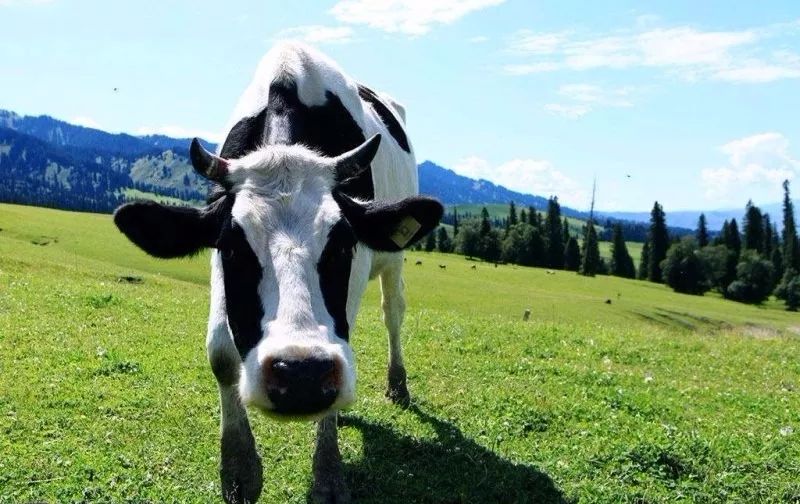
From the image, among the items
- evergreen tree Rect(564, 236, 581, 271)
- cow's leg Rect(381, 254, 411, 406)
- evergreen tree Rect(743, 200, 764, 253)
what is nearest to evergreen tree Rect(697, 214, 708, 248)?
evergreen tree Rect(743, 200, 764, 253)

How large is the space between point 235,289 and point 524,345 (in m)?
10.7

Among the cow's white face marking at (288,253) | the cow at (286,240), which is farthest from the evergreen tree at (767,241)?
the cow's white face marking at (288,253)

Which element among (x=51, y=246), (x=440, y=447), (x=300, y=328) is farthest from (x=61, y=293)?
(x=51, y=246)

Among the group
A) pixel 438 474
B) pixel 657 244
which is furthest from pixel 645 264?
pixel 438 474

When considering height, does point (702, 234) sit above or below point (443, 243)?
above

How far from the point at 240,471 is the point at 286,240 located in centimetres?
299

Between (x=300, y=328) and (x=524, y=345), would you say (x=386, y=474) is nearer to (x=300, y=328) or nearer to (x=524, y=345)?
(x=300, y=328)

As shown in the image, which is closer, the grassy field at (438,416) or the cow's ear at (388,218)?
the cow's ear at (388,218)

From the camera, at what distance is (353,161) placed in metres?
6.14

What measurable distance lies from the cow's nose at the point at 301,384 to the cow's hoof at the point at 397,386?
616 cm

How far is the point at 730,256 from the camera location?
144m

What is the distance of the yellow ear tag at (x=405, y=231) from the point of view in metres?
6.50

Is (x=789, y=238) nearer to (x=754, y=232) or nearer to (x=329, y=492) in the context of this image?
(x=754, y=232)

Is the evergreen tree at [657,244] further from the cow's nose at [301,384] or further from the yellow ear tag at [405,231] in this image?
the cow's nose at [301,384]
